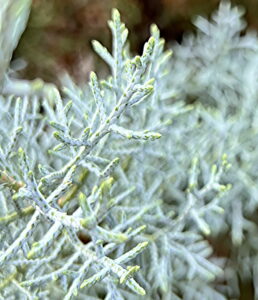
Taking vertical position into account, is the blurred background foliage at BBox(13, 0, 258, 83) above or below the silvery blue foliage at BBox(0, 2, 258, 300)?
above

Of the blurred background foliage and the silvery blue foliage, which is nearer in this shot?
the silvery blue foliage

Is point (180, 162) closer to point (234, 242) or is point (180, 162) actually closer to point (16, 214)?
point (234, 242)

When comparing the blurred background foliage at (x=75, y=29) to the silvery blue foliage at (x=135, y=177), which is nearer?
the silvery blue foliage at (x=135, y=177)

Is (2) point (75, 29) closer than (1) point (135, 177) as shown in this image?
No

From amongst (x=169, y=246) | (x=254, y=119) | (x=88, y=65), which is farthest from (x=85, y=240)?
(x=88, y=65)
